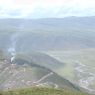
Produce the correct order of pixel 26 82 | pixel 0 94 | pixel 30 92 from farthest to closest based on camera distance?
pixel 26 82 → pixel 30 92 → pixel 0 94

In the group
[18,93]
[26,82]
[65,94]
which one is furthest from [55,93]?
[26,82]

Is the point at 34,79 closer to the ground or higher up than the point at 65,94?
closer to the ground

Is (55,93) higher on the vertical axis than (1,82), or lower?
higher

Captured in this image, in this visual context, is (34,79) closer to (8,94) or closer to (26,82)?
(26,82)

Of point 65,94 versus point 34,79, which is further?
point 34,79

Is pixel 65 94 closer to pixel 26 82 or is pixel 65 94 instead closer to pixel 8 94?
pixel 8 94

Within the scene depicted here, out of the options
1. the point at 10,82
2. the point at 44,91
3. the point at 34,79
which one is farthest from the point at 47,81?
the point at 44,91

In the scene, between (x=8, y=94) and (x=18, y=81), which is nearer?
(x=8, y=94)

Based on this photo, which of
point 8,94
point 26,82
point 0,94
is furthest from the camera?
point 26,82

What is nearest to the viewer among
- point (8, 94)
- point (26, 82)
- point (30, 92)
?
point (8, 94)
